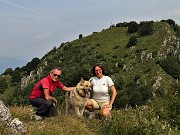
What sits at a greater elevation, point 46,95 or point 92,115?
point 46,95

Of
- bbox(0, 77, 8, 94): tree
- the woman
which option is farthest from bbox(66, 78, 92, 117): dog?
bbox(0, 77, 8, 94): tree

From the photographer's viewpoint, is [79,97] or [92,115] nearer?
[79,97]

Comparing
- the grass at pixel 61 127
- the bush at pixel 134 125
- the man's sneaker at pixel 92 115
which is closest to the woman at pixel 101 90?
the man's sneaker at pixel 92 115

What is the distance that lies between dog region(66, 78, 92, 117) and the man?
1.19 ft

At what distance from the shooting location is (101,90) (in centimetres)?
1452

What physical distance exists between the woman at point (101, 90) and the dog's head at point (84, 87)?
57 cm

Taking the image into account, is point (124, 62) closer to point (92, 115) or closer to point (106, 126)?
point (92, 115)

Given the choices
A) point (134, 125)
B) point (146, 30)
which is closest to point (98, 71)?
point (134, 125)

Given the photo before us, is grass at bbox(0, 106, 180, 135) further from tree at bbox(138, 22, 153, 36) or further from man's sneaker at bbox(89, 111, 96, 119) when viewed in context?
tree at bbox(138, 22, 153, 36)

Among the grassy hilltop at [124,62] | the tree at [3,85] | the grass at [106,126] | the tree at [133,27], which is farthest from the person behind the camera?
the tree at [133,27]

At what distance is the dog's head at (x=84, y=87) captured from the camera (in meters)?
13.9

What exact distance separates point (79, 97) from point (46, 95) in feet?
4.19

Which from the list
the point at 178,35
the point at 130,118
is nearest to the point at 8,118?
the point at 130,118

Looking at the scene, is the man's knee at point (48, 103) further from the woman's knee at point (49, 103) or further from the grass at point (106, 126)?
the grass at point (106, 126)
